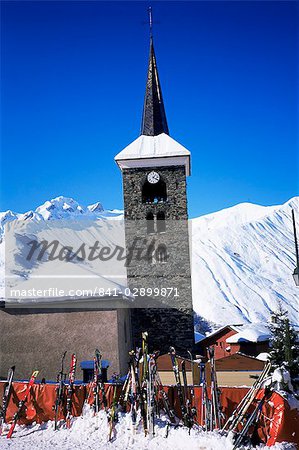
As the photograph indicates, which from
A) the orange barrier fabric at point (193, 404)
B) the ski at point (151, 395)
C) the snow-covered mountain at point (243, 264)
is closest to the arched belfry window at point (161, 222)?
the ski at point (151, 395)

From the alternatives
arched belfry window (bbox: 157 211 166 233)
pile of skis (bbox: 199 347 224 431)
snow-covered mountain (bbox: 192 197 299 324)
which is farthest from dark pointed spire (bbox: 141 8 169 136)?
snow-covered mountain (bbox: 192 197 299 324)

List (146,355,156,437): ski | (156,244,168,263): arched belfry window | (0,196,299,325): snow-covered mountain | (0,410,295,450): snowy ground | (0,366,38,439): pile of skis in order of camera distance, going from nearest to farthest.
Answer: (0,410,295,450): snowy ground, (146,355,156,437): ski, (0,366,38,439): pile of skis, (156,244,168,263): arched belfry window, (0,196,299,325): snow-covered mountain

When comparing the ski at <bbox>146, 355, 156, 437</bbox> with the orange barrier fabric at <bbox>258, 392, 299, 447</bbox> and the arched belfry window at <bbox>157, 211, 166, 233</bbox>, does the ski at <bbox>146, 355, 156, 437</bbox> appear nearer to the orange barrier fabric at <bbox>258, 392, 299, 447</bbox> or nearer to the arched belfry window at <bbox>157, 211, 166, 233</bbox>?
the orange barrier fabric at <bbox>258, 392, 299, 447</bbox>

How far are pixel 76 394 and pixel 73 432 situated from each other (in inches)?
41.2

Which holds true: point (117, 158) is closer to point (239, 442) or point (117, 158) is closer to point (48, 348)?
point (48, 348)

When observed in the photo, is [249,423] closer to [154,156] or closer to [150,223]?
[150,223]

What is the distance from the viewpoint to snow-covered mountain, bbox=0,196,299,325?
72938 millimetres

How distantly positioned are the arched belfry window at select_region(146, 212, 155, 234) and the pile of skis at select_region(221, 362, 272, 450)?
13.5 meters

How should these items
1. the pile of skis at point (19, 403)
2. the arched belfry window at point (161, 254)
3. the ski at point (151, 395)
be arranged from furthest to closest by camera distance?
the arched belfry window at point (161, 254) < the pile of skis at point (19, 403) < the ski at point (151, 395)

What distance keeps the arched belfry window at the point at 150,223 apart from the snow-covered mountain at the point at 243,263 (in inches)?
1439

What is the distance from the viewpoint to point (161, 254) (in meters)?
22.0

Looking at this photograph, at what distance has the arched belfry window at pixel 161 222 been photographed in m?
22.3

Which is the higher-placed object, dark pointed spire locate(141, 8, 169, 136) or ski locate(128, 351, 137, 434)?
dark pointed spire locate(141, 8, 169, 136)

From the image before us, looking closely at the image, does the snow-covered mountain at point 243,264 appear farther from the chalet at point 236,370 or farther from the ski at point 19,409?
the ski at point 19,409
